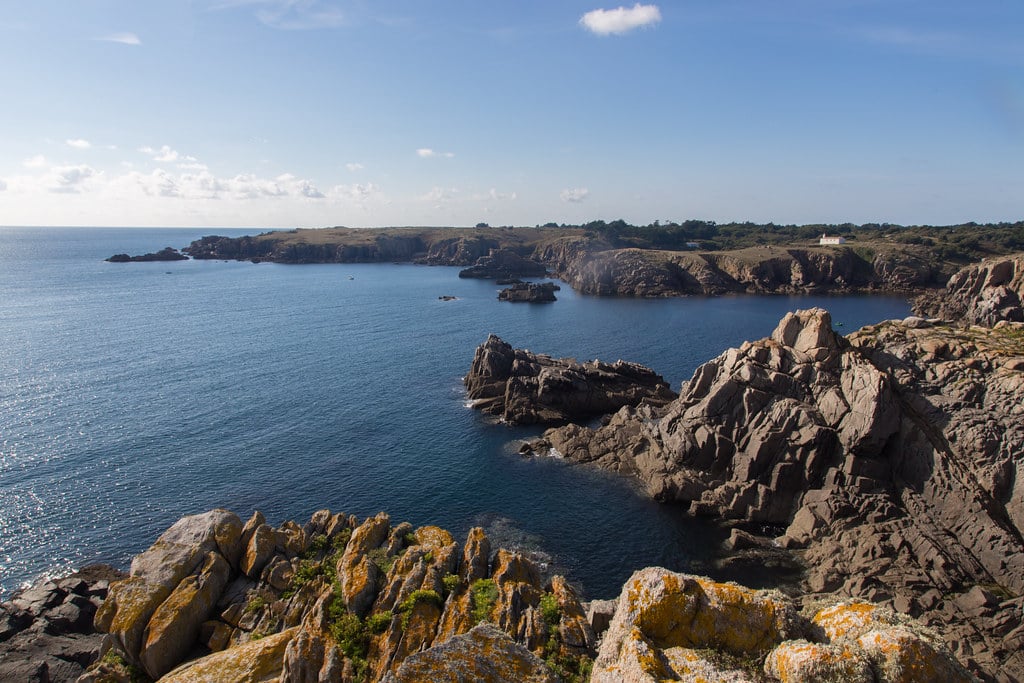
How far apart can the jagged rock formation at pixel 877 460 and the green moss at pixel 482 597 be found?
2917cm

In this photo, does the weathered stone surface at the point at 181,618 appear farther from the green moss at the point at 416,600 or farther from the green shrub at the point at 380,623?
the green moss at the point at 416,600

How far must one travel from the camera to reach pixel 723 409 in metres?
58.3

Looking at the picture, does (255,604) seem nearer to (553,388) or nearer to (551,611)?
(551,611)

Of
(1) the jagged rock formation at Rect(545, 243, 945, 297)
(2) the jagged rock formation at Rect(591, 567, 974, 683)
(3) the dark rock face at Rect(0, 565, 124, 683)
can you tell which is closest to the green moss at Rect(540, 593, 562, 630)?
(2) the jagged rock formation at Rect(591, 567, 974, 683)

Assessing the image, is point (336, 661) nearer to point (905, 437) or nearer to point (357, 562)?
point (357, 562)

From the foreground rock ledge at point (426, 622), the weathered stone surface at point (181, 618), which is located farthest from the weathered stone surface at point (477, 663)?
the weathered stone surface at point (181, 618)

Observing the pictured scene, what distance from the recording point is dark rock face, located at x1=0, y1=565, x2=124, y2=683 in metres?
32.2

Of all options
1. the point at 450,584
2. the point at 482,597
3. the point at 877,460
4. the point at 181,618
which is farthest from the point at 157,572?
the point at 877,460

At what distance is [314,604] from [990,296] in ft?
414

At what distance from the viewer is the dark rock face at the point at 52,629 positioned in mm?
32188

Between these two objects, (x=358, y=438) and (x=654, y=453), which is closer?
(x=654, y=453)

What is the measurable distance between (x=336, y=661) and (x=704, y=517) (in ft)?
128

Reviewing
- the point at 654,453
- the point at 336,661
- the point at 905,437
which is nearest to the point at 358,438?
the point at 654,453

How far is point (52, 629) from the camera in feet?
118
